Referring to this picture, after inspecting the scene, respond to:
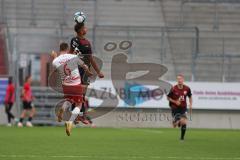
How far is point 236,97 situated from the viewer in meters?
33.9

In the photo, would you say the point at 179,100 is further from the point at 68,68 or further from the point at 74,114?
the point at 68,68

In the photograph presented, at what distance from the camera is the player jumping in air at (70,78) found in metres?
14.6

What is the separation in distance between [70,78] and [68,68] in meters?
0.21

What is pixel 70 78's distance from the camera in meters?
14.8

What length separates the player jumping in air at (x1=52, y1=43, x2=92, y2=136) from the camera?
14.6 metres

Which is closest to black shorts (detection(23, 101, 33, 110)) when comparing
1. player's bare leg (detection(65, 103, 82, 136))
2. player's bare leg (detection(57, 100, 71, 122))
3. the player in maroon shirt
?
the player in maroon shirt

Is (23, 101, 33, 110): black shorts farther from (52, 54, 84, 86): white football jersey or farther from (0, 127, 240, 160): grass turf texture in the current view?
(52, 54, 84, 86): white football jersey

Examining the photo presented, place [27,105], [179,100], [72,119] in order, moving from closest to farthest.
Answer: [72,119] → [179,100] → [27,105]

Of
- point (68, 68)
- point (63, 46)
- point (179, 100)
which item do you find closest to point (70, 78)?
point (68, 68)

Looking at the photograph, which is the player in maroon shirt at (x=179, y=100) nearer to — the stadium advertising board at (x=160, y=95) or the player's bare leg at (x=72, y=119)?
the stadium advertising board at (x=160, y=95)

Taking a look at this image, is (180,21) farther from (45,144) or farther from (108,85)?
(45,144)

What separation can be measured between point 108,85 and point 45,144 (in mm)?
12661

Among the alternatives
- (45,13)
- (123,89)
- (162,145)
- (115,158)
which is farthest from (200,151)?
(45,13)

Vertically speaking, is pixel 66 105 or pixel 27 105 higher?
pixel 66 105
